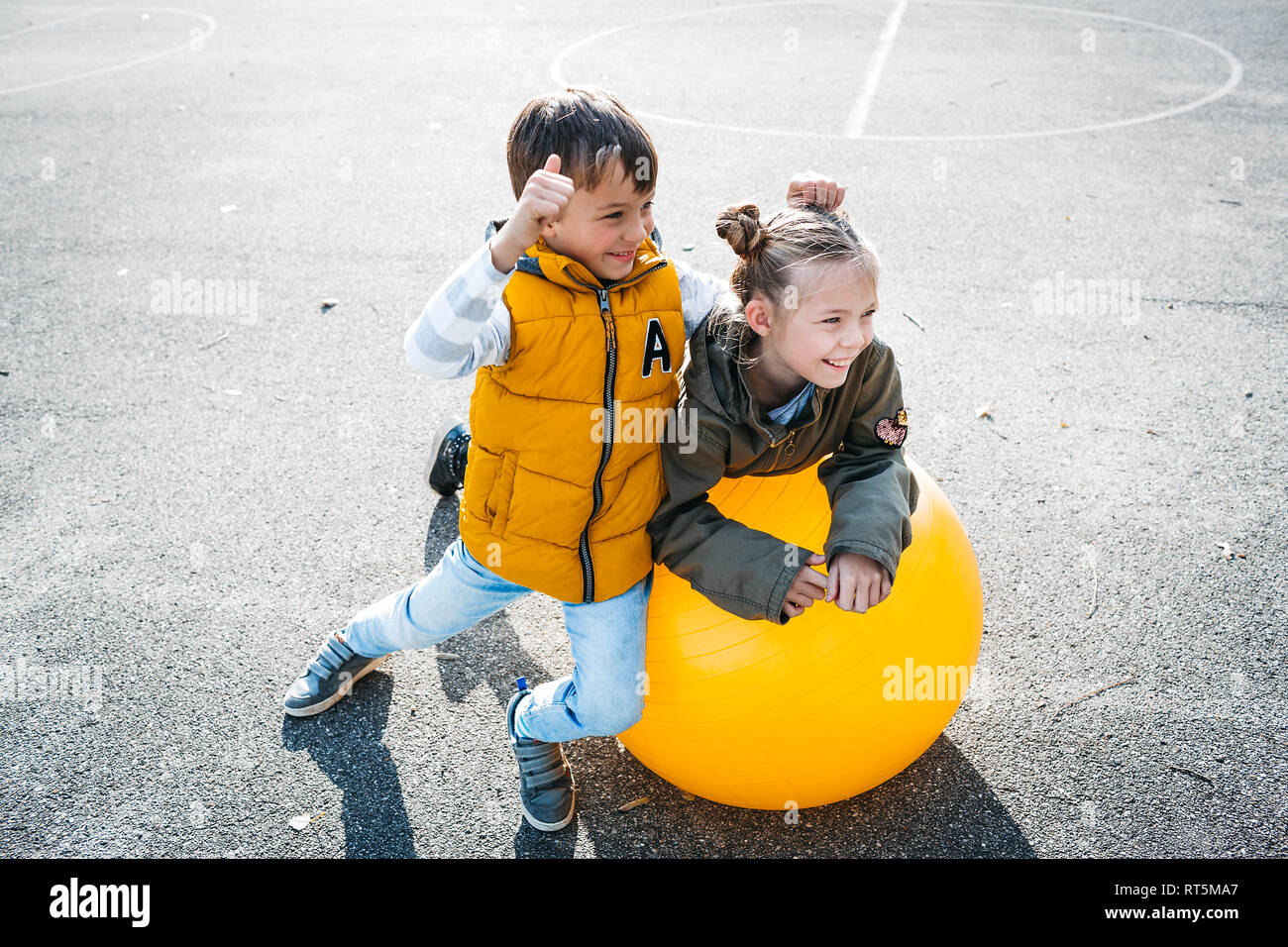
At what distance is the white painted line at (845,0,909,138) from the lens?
8.88m

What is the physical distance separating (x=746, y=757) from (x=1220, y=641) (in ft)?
6.83

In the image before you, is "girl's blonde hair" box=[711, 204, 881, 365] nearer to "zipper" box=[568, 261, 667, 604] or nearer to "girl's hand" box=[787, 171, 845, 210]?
"girl's hand" box=[787, 171, 845, 210]

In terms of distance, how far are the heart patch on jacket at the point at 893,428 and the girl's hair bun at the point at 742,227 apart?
25.0 inches

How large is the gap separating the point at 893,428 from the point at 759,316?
53cm

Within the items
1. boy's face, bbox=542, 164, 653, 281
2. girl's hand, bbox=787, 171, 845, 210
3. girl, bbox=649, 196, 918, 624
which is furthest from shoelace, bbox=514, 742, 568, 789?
girl's hand, bbox=787, 171, 845, 210

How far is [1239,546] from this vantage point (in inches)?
164

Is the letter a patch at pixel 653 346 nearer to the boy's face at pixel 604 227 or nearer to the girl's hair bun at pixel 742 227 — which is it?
the boy's face at pixel 604 227

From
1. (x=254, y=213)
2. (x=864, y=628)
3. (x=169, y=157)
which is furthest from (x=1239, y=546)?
(x=169, y=157)

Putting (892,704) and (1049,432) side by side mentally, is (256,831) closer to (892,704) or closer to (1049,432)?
(892,704)

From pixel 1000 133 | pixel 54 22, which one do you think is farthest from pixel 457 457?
pixel 54 22

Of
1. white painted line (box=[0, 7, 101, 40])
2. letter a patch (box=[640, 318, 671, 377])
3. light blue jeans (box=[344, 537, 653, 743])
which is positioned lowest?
white painted line (box=[0, 7, 101, 40])

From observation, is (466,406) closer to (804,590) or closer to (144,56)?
(804,590)

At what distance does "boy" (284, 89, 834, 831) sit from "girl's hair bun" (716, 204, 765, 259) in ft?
0.64

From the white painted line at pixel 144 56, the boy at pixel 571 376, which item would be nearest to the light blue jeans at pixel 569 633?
the boy at pixel 571 376
